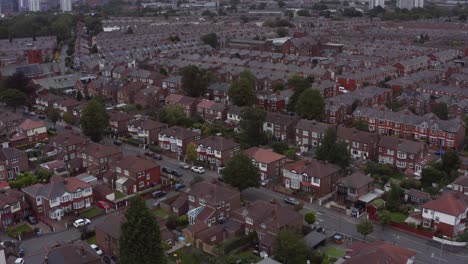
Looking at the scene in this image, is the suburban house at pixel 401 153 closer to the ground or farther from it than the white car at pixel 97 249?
farther from it

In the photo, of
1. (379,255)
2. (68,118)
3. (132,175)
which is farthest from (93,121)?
(379,255)

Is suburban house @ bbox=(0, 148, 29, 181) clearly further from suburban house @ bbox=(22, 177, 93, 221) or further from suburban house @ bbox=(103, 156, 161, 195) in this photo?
suburban house @ bbox=(103, 156, 161, 195)

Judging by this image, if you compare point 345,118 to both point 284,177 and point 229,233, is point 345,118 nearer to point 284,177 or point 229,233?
point 284,177

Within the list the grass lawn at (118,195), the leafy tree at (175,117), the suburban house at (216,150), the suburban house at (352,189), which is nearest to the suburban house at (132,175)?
the grass lawn at (118,195)

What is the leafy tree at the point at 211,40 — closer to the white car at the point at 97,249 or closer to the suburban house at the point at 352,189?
the suburban house at the point at 352,189

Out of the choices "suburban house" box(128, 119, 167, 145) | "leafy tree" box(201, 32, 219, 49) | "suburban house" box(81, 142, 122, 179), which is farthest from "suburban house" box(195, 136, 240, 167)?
"leafy tree" box(201, 32, 219, 49)

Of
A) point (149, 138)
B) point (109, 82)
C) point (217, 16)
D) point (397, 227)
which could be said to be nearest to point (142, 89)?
point (109, 82)

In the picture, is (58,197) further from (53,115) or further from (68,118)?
(68,118)
